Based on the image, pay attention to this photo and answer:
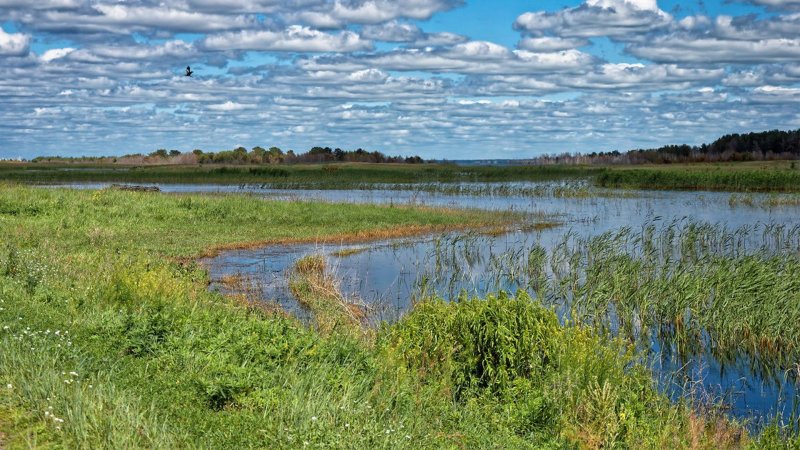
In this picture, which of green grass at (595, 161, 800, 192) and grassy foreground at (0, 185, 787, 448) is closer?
grassy foreground at (0, 185, 787, 448)

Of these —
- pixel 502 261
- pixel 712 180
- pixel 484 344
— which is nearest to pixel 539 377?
pixel 484 344

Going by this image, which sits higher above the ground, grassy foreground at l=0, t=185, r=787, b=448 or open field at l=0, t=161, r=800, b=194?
open field at l=0, t=161, r=800, b=194

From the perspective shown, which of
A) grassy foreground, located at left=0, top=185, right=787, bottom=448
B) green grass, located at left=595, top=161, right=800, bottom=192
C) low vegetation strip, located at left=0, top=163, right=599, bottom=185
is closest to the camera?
grassy foreground, located at left=0, top=185, right=787, bottom=448

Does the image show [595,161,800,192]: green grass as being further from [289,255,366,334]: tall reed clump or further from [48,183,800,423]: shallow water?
[289,255,366,334]: tall reed clump

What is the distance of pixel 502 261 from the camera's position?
2384 centimetres

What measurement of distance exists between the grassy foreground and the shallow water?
1603mm

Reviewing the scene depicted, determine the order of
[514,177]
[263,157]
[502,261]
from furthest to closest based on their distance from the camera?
[263,157], [514,177], [502,261]

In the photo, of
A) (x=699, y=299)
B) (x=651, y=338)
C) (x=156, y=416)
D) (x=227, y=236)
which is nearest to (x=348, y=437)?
(x=156, y=416)

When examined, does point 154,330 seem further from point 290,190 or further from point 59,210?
point 290,190

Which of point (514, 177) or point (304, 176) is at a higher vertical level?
point (304, 176)

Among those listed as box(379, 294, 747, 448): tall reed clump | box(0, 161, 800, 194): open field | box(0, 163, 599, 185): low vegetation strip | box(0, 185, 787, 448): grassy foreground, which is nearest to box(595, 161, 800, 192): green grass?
box(0, 161, 800, 194): open field

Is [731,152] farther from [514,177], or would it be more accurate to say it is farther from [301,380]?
[301,380]

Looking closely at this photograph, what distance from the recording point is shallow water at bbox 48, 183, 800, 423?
13.6 m

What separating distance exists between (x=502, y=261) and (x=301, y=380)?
15.4 m
